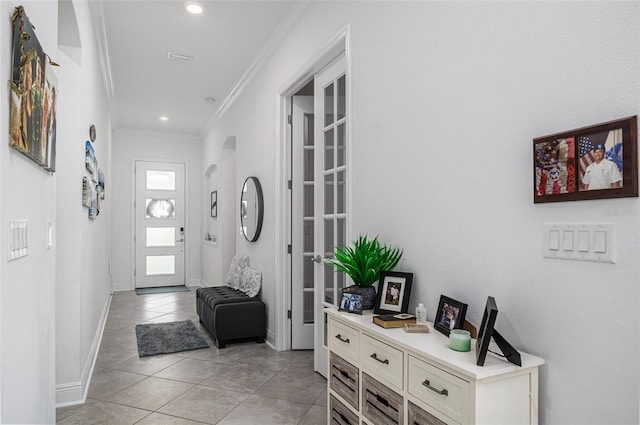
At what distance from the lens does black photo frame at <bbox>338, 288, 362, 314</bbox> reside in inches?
80.4

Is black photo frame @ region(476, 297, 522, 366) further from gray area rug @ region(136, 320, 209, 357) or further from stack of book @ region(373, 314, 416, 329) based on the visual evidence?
gray area rug @ region(136, 320, 209, 357)

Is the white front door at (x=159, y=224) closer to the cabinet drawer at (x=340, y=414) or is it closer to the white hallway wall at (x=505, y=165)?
the white hallway wall at (x=505, y=165)

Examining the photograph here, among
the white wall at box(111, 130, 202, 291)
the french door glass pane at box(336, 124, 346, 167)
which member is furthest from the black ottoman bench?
the white wall at box(111, 130, 202, 291)

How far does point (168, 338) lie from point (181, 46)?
294cm

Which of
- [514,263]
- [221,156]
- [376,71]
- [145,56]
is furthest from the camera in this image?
[221,156]

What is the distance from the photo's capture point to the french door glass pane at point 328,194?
310 cm

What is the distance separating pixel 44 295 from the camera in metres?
1.79

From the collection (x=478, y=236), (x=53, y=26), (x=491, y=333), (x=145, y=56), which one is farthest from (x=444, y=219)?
(x=145, y=56)

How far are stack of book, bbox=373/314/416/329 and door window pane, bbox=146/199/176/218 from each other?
22.2 ft

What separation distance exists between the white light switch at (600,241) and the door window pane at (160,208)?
24.8 feet

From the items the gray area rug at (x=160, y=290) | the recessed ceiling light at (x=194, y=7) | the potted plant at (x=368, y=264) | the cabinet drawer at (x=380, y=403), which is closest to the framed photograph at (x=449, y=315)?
the cabinet drawer at (x=380, y=403)

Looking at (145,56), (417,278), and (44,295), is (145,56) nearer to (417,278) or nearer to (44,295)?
(44,295)

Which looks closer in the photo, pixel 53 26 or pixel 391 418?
pixel 391 418

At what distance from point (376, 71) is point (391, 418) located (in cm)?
178
